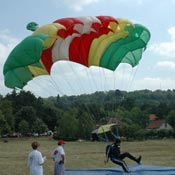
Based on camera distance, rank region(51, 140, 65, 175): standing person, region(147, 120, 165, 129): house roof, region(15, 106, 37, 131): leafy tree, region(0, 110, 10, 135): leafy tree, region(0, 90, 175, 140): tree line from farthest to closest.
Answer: region(147, 120, 165, 129): house roof → region(15, 106, 37, 131): leafy tree → region(0, 110, 10, 135): leafy tree → region(0, 90, 175, 140): tree line → region(51, 140, 65, 175): standing person

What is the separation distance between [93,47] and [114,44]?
2.68 feet

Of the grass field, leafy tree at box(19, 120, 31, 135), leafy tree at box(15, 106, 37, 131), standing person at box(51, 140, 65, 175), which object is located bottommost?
the grass field

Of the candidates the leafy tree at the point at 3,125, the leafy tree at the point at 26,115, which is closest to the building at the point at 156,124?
the leafy tree at the point at 26,115

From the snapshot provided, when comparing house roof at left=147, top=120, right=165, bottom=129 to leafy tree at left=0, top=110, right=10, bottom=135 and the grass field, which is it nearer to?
leafy tree at left=0, top=110, right=10, bottom=135

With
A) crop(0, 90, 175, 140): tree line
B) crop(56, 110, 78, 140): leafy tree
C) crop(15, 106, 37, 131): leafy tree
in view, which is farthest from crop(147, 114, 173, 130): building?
crop(56, 110, 78, 140): leafy tree

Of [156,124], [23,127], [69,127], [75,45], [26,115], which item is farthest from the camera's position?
[156,124]

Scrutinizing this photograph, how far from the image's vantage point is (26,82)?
1515 centimetres

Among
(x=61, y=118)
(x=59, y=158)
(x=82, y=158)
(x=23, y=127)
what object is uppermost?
(x=61, y=118)

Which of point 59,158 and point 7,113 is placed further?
A: point 7,113

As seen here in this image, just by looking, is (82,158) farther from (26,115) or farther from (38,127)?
(26,115)

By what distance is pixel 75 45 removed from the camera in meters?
15.4

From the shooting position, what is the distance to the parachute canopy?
14.1 m

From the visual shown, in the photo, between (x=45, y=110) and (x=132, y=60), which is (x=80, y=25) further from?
(x=45, y=110)

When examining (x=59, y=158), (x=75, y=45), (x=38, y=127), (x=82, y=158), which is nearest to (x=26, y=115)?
(x=38, y=127)
